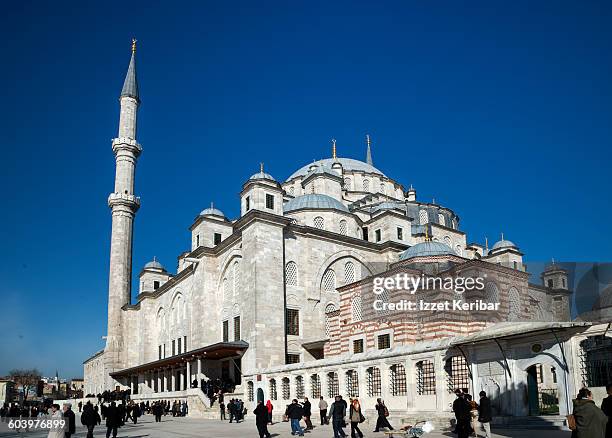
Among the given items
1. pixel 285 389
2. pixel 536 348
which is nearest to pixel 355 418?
pixel 536 348

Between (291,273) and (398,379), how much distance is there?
40.5 feet

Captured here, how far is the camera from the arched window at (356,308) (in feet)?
77.7

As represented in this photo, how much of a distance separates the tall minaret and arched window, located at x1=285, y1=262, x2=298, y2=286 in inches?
587

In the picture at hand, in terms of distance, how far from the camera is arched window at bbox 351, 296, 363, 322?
2369 centimetres

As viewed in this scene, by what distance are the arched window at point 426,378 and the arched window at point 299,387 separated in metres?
5.98

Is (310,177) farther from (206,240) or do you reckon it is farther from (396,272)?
(396,272)

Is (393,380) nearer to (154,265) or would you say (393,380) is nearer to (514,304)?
(514,304)

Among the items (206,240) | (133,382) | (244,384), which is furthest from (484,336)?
(133,382)

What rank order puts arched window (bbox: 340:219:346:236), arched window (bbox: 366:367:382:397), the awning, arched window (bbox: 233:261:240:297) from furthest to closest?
arched window (bbox: 340:219:346:236)
arched window (bbox: 233:261:240:297)
the awning
arched window (bbox: 366:367:382:397)

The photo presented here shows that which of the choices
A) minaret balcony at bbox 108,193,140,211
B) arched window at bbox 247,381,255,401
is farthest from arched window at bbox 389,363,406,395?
minaret balcony at bbox 108,193,140,211

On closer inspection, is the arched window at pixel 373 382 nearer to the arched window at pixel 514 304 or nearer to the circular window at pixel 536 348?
the circular window at pixel 536 348

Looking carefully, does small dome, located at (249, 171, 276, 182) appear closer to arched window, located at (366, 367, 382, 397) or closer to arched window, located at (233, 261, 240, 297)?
arched window, located at (233, 261, 240, 297)

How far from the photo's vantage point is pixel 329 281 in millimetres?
27688

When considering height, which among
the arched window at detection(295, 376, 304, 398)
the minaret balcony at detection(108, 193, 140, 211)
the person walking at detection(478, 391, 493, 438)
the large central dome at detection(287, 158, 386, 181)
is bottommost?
the arched window at detection(295, 376, 304, 398)
